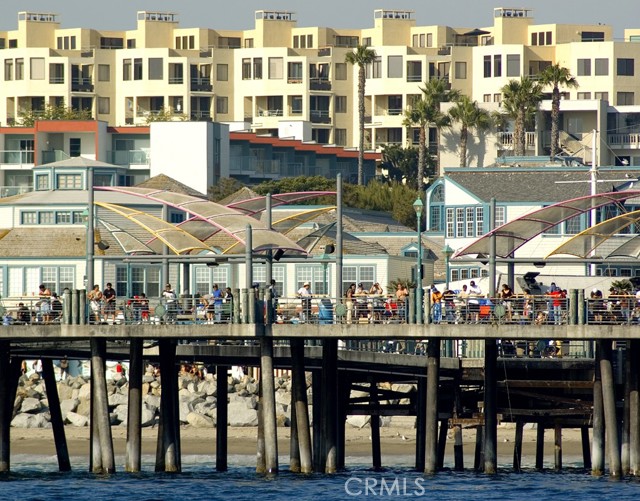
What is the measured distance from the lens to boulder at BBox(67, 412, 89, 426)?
60844mm

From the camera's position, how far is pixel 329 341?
1670 inches

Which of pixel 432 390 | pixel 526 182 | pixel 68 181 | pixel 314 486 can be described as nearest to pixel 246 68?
pixel 68 181

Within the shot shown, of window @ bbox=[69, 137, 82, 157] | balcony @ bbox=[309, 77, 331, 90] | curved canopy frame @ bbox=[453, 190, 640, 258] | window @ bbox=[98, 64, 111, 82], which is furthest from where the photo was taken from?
balcony @ bbox=[309, 77, 331, 90]

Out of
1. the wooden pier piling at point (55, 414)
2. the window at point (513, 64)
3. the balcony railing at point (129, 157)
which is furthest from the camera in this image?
the window at point (513, 64)

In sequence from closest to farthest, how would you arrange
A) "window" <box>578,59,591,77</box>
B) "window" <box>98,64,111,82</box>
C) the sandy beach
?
the sandy beach → "window" <box>578,59,591,77</box> → "window" <box>98,64,111,82</box>

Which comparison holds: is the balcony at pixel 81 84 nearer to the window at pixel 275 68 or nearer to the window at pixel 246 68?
the window at pixel 246 68

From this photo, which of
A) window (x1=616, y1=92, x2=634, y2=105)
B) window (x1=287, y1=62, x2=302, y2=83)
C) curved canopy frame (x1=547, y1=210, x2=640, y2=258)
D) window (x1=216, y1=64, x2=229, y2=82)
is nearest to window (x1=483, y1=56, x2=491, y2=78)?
window (x1=616, y1=92, x2=634, y2=105)

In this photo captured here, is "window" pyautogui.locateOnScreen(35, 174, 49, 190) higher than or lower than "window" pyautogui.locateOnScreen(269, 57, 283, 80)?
lower

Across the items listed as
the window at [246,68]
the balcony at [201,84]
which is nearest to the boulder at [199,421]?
the balcony at [201,84]

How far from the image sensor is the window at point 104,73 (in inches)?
5960

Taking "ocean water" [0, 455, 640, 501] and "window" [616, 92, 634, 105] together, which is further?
"window" [616, 92, 634, 105]

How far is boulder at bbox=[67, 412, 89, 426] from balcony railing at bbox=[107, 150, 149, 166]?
56463mm

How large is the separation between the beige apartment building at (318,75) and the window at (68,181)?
59636 mm

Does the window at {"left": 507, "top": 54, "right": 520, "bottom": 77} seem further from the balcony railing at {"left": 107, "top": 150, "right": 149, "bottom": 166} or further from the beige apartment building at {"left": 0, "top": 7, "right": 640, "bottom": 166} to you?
the balcony railing at {"left": 107, "top": 150, "right": 149, "bottom": 166}
